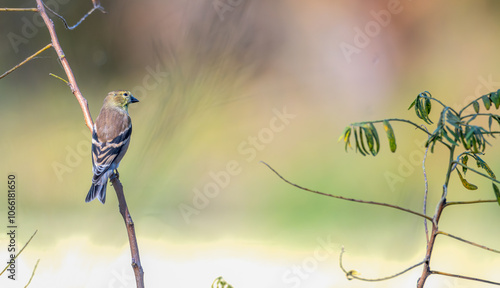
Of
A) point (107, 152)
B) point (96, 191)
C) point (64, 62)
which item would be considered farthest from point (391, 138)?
point (107, 152)

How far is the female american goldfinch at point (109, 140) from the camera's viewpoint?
1.62m

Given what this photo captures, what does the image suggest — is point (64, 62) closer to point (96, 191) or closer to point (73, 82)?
point (73, 82)

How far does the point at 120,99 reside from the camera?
2.06 meters

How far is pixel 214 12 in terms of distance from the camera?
2.48 metres

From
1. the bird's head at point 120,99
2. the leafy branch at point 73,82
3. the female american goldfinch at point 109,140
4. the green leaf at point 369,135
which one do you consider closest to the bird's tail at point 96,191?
the female american goldfinch at point 109,140

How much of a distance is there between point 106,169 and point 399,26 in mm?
1638

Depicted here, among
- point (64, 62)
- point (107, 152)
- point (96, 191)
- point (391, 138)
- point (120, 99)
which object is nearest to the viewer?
point (391, 138)

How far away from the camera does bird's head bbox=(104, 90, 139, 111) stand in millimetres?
2025

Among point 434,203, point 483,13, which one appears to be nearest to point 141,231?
point 434,203

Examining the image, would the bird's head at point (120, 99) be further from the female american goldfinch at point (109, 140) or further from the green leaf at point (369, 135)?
the green leaf at point (369, 135)

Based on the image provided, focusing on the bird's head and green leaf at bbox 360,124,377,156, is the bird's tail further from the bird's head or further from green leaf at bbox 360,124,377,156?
green leaf at bbox 360,124,377,156

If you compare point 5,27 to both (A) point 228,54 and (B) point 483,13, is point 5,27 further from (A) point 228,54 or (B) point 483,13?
(B) point 483,13

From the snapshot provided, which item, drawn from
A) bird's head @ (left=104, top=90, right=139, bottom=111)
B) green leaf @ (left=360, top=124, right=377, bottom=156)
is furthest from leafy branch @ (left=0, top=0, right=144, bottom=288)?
bird's head @ (left=104, top=90, right=139, bottom=111)

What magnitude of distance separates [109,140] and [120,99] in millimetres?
266
